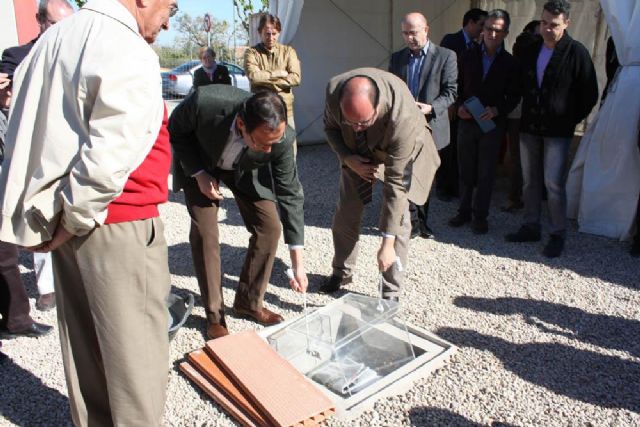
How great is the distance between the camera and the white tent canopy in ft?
14.7

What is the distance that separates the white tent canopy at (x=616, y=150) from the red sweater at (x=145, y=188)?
4079 millimetres

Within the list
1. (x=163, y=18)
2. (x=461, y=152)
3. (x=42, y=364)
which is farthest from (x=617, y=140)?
(x=42, y=364)

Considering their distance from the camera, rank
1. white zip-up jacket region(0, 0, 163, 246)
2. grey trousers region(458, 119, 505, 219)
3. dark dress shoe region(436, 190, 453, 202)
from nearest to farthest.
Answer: white zip-up jacket region(0, 0, 163, 246) < grey trousers region(458, 119, 505, 219) < dark dress shoe region(436, 190, 453, 202)

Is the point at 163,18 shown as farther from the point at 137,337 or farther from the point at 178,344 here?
the point at 178,344

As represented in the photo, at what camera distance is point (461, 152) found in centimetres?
498

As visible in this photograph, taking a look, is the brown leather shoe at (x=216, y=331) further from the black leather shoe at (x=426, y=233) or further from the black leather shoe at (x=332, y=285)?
the black leather shoe at (x=426, y=233)

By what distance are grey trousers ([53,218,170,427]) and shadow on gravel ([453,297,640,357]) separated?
2274 mm

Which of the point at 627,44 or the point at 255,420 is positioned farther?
the point at 627,44

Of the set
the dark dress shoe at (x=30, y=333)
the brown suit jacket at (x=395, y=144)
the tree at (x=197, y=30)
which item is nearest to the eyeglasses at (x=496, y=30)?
the brown suit jacket at (x=395, y=144)

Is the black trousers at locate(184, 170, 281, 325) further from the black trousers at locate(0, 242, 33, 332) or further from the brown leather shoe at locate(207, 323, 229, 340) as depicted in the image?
the black trousers at locate(0, 242, 33, 332)

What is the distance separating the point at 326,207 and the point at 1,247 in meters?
3.40

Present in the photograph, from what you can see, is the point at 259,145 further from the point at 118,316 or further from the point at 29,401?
the point at 29,401

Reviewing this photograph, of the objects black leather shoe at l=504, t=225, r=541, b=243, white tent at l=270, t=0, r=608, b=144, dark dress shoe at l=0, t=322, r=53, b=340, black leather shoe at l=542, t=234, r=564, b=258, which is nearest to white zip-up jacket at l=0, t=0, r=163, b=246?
dark dress shoe at l=0, t=322, r=53, b=340

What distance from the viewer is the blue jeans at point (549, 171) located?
4305 millimetres
